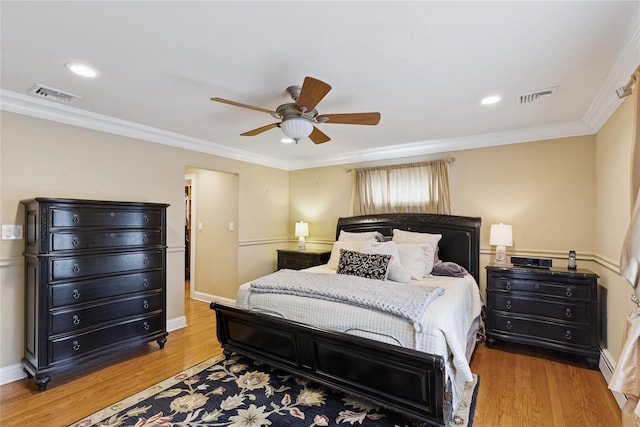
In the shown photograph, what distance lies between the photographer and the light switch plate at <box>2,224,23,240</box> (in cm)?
261

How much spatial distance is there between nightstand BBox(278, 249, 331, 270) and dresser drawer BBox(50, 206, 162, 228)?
6.61 ft

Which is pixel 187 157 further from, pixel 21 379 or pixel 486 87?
pixel 486 87

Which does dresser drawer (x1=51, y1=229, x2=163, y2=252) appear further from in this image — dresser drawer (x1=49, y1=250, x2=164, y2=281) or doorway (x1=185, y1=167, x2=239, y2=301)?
doorway (x1=185, y1=167, x2=239, y2=301)

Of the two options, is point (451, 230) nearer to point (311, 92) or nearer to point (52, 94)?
point (311, 92)

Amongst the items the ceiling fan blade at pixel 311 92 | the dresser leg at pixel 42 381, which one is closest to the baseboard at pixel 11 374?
the dresser leg at pixel 42 381

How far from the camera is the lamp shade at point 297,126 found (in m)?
2.40

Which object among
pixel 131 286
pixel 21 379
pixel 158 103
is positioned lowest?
pixel 21 379

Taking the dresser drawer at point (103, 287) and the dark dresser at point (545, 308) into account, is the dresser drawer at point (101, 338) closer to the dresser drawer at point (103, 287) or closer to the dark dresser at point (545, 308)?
the dresser drawer at point (103, 287)

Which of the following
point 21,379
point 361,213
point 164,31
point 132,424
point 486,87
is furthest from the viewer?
point 361,213

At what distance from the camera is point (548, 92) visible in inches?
99.0

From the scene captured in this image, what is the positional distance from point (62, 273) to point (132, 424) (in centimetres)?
141

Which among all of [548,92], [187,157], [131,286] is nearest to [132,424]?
[131,286]

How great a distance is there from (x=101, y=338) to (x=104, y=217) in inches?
43.8

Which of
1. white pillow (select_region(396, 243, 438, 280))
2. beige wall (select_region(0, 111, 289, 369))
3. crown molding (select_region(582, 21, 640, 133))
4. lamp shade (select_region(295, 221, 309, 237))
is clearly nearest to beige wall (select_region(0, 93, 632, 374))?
beige wall (select_region(0, 111, 289, 369))
